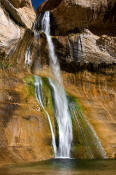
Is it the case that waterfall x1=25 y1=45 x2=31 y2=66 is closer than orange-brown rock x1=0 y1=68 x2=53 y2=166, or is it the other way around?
orange-brown rock x1=0 y1=68 x2=53 y2=166

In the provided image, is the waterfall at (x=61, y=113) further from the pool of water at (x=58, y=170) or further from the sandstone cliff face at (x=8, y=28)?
the pool of water at (x=58, y=170)

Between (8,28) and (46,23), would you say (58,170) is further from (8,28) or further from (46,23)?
(46,23)

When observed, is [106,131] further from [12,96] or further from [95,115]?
[12,96]

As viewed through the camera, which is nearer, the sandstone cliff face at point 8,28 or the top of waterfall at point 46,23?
the sandstone cliff face at point 8,28

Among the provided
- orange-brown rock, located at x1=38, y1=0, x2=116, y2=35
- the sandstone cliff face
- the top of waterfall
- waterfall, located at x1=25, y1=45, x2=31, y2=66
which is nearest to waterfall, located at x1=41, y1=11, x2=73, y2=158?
waterfall, located at x1=25, y1=45, x2=31, y2=66

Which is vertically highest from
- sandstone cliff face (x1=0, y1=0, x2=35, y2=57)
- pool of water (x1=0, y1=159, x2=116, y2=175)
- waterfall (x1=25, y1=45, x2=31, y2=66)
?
sandstone cliff face (x1=0, y1=0, x2=35, y2=57)

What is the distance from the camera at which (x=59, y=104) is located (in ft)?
39.6

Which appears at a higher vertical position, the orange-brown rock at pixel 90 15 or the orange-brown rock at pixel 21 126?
the orange-brown rock at pixel 90 15

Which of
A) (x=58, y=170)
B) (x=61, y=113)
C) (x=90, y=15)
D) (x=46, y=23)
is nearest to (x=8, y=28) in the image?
(x=46, y=23)

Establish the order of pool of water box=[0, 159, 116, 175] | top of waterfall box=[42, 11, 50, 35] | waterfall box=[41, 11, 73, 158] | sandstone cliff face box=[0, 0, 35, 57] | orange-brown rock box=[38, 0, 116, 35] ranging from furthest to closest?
1. top of waterfall box=[42, 11, 50, 35]
2. orange-brown rock box=[38, 0, 116, 35]
3. sandstone cliff face box=[0, 0, 35, 57]
4. waterfall box=[41, 11, 73, 158]
5. pool of water box=[0, 159, 116, 175]

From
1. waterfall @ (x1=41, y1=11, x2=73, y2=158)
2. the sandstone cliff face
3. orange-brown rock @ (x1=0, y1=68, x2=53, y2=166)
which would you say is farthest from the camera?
the sandstone cliff face

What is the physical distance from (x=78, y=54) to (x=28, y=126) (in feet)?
27.1

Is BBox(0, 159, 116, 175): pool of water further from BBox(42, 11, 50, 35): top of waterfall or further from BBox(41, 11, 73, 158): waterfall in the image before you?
BBox(42, 11, 50, 35): top of waterfall

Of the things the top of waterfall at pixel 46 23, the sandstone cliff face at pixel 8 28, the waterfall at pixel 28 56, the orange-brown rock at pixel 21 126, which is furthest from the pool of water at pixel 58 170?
the top of waterfall at pixel 46 23
